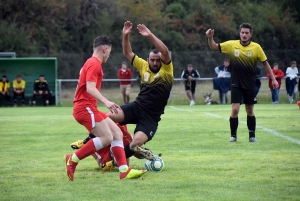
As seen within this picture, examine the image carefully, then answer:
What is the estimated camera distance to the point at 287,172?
802 cm

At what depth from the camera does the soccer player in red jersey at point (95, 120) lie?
777 cm

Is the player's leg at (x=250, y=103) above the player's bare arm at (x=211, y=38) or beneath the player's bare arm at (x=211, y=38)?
beneath

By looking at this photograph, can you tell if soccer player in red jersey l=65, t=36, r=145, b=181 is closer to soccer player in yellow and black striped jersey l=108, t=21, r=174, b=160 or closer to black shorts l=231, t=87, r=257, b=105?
soccer player in yellow and black striped jersey l=108, t=21, r=174, b=160

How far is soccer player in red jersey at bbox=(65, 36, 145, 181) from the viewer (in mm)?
7773

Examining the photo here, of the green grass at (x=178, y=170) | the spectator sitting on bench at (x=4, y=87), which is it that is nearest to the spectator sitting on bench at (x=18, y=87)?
the spectator sitting on bench at (x=4, y=87)

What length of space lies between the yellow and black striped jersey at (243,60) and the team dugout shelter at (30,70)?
20.0m

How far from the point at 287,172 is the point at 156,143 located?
439cm

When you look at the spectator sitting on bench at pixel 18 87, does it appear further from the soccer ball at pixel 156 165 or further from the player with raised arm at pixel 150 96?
the soccer ball at pixel 156 165

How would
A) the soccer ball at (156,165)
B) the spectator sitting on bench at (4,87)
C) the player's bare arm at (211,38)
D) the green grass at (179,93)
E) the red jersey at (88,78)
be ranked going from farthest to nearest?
the green grass at (179,93) < the spectator sitting on bench at (4,87) < the player's bare arm at (211,38) < the soccer ball at (156,165) < the red jersey at (88,78)

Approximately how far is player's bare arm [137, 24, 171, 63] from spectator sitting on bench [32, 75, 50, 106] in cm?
2135

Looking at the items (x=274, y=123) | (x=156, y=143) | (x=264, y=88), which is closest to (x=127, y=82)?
(x=264, y=88)

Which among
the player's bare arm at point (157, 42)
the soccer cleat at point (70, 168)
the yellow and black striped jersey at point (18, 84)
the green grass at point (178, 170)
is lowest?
the yellow and black striped jersey at point (18, 84)

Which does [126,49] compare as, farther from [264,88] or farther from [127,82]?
[264,88]

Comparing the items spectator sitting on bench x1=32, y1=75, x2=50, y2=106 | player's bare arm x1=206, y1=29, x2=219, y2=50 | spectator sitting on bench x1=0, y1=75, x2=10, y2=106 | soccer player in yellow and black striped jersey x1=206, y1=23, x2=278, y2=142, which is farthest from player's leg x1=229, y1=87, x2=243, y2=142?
spectator sitting on bench x1=0, y1=75, x2=10, y2=106
